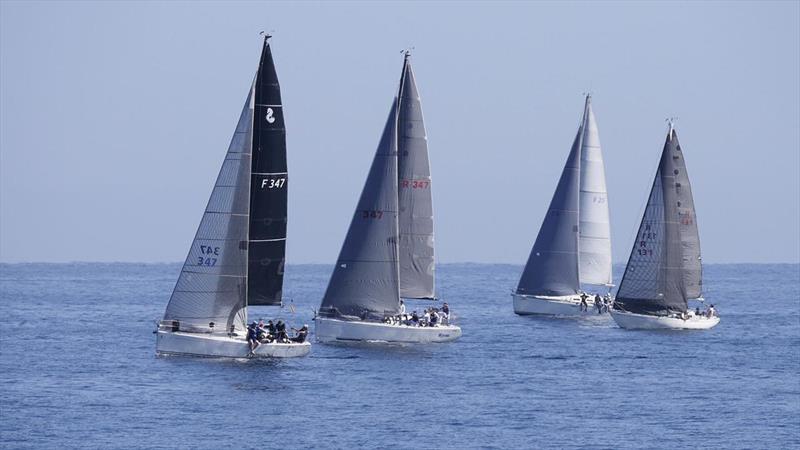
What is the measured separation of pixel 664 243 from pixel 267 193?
27.5 meters

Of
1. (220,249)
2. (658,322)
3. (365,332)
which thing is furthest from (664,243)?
(220,249)

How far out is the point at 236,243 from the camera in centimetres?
6372

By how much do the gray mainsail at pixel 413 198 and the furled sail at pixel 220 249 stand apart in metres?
12.3

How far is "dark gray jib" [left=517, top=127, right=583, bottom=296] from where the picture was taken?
93562 millimetres

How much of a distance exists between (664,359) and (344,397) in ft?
67.2

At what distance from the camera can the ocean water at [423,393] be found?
162 feet

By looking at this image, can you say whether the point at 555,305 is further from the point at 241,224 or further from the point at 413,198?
the point at 241,224

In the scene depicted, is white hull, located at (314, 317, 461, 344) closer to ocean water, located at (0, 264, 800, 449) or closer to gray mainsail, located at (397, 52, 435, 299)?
ocean water, located at (0, 264, 800, 449)

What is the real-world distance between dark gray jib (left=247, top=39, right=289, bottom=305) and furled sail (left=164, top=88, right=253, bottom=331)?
25.7 inches

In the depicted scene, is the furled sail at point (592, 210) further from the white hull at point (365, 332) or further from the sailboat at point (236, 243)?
the sailboat at point (236, 243)

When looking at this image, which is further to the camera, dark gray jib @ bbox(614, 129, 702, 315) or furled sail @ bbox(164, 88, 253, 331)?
dark gray jib @ bbox(614, 129, 702, 315)

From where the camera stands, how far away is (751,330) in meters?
93.0

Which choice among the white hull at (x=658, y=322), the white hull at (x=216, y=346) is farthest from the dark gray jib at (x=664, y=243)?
the white hull at (x=216, y=346)

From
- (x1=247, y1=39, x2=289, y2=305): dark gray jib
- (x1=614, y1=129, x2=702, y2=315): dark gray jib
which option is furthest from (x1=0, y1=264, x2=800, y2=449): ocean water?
(x1=247, y1=39, x2=289, y2=305): dark gray jib
